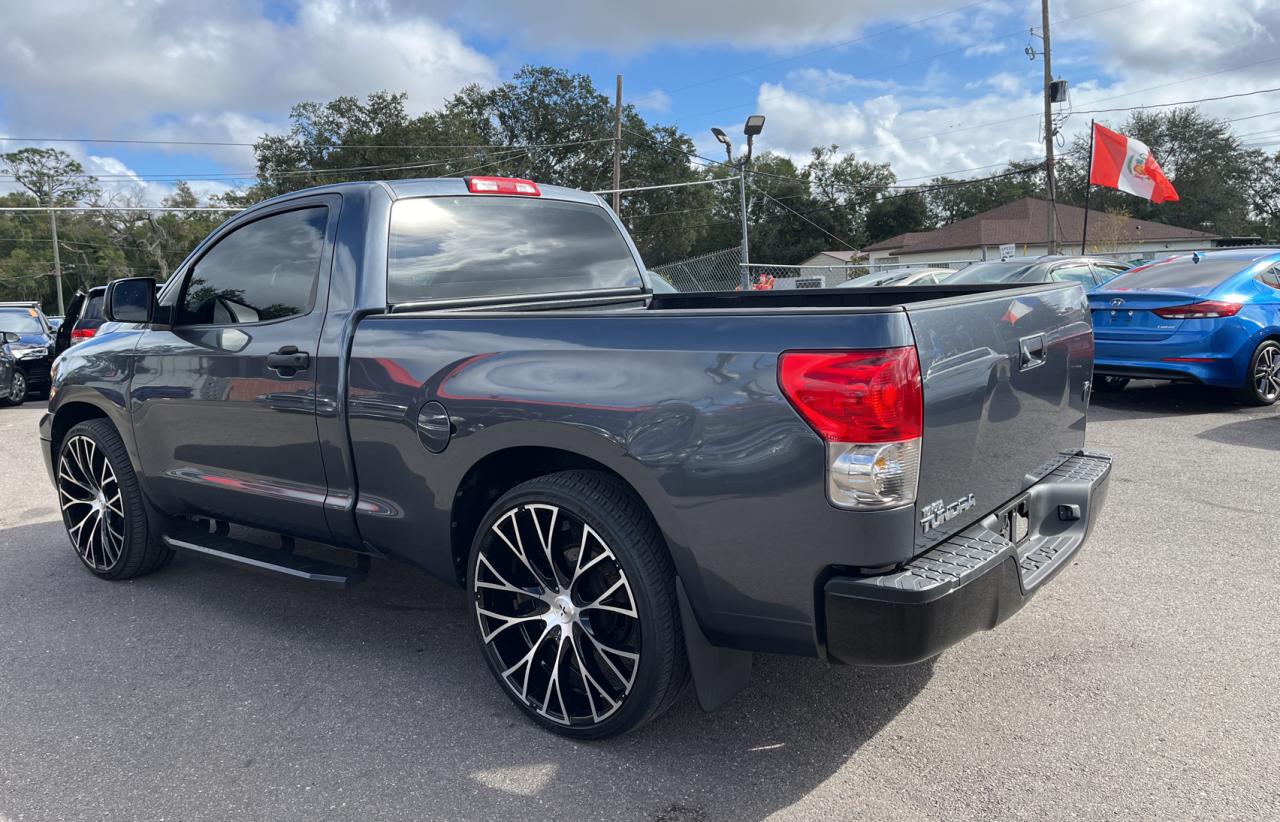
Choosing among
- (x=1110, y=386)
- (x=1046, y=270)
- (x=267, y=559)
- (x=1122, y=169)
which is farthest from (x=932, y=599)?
(x=1122, y=169)

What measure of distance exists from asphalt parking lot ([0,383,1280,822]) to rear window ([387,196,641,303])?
1.53 metres

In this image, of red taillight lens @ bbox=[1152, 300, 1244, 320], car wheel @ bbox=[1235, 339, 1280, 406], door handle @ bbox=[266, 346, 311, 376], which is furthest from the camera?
car wheel @ bbox=[1235, 339, 1280, 406]

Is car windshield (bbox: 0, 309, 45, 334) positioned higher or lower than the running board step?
higher

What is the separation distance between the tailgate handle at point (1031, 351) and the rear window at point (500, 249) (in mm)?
2070

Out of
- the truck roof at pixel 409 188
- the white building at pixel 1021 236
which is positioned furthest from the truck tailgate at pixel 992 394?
the white building at pixel 1021 236

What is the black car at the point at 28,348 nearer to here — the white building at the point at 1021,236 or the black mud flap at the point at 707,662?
the black mud flap at the point at 707,662

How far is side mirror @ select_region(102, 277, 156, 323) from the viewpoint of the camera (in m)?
4.13

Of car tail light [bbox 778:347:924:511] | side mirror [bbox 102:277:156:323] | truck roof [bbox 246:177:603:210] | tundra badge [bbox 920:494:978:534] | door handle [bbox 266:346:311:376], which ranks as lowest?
tundra badge [bbox 920:494:978:534]

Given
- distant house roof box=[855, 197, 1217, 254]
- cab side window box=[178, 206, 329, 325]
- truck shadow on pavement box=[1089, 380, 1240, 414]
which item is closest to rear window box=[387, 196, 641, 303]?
cab side window box=[178, 206, 329, 325]

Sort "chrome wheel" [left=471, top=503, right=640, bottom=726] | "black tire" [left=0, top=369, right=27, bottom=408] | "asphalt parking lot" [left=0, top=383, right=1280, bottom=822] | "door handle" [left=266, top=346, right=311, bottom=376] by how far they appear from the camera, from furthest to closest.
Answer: "black tire" [left=0, top=369, right=27, bottom=408] < "door handle" [left=266, top=346, right=311, bottom=376] < "chrome wheel" [left=471, top=503, right=640, bottom=726] < "asphalt parking lot" [left=0, top=383, right=1280, bottom=822]

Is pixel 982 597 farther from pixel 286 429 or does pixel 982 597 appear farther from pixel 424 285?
pixel 286 429

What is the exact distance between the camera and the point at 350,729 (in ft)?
10.3

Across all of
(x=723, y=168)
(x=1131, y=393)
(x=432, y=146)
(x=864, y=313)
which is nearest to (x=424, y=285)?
(x=864, y=313)

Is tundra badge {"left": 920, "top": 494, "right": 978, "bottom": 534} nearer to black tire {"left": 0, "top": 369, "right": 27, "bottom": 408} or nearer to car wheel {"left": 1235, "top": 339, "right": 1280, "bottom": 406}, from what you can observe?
car wheel {"left": 1235, "top": 339, "right": 1280, "bottom": 406}
